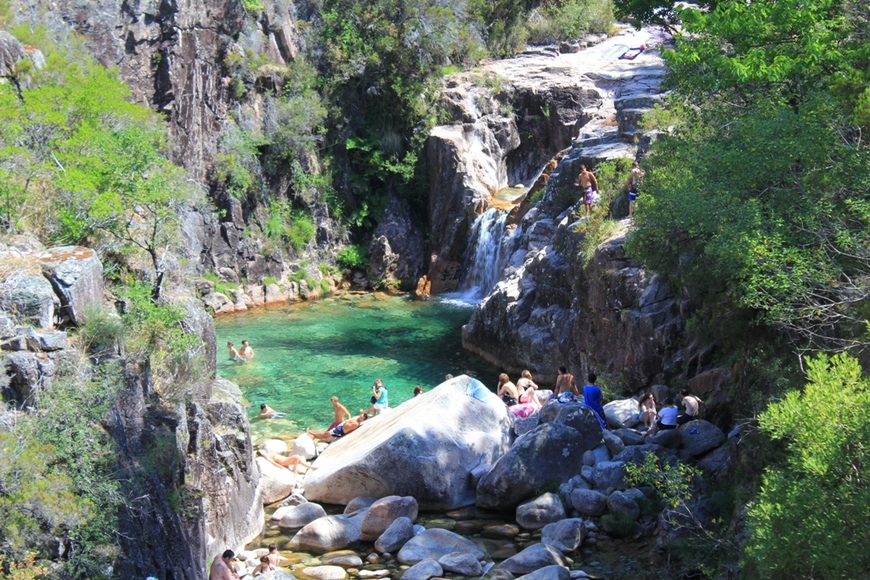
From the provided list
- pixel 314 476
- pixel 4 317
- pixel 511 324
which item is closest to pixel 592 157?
pixel 511 324

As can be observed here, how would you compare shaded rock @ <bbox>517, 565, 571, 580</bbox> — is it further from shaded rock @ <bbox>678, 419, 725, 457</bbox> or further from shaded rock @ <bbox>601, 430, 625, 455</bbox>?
shaded rock @ <bbox>601, 430, 625, 455</bbox>

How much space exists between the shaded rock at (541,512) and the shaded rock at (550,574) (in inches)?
69.9

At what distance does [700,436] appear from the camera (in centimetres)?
1298

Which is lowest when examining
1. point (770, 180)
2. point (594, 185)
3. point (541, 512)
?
point (541, 512)

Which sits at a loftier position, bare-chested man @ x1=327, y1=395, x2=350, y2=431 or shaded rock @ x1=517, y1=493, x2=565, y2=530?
bare-chested man @ x1=327, y1=395, x2=350, y2=431

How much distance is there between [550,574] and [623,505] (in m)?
2.07

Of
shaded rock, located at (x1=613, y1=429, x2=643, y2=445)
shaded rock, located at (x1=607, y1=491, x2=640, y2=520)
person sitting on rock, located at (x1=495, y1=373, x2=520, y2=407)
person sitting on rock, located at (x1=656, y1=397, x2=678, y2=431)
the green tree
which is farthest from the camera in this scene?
person sitting on rock, located at (x1=495, y1=373, x2=520, y2=407)

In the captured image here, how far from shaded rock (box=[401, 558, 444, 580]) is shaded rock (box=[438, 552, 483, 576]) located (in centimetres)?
11

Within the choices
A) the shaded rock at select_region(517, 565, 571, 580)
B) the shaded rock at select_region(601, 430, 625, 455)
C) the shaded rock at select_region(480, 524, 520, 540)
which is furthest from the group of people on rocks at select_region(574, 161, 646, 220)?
the shaded rock at select_region(517, 565, 571, 580)

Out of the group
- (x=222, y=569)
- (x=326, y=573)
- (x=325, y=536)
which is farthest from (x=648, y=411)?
(x=222, y=569)

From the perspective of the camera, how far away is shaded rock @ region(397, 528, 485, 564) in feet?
38.4

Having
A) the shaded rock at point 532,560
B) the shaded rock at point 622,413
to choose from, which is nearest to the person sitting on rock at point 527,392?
the shaded rock at point 622,413

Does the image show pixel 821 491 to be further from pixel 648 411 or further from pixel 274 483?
pixel 274 483

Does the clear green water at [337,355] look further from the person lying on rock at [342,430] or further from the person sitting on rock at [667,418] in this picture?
the person sitting on rock at [667,418]
